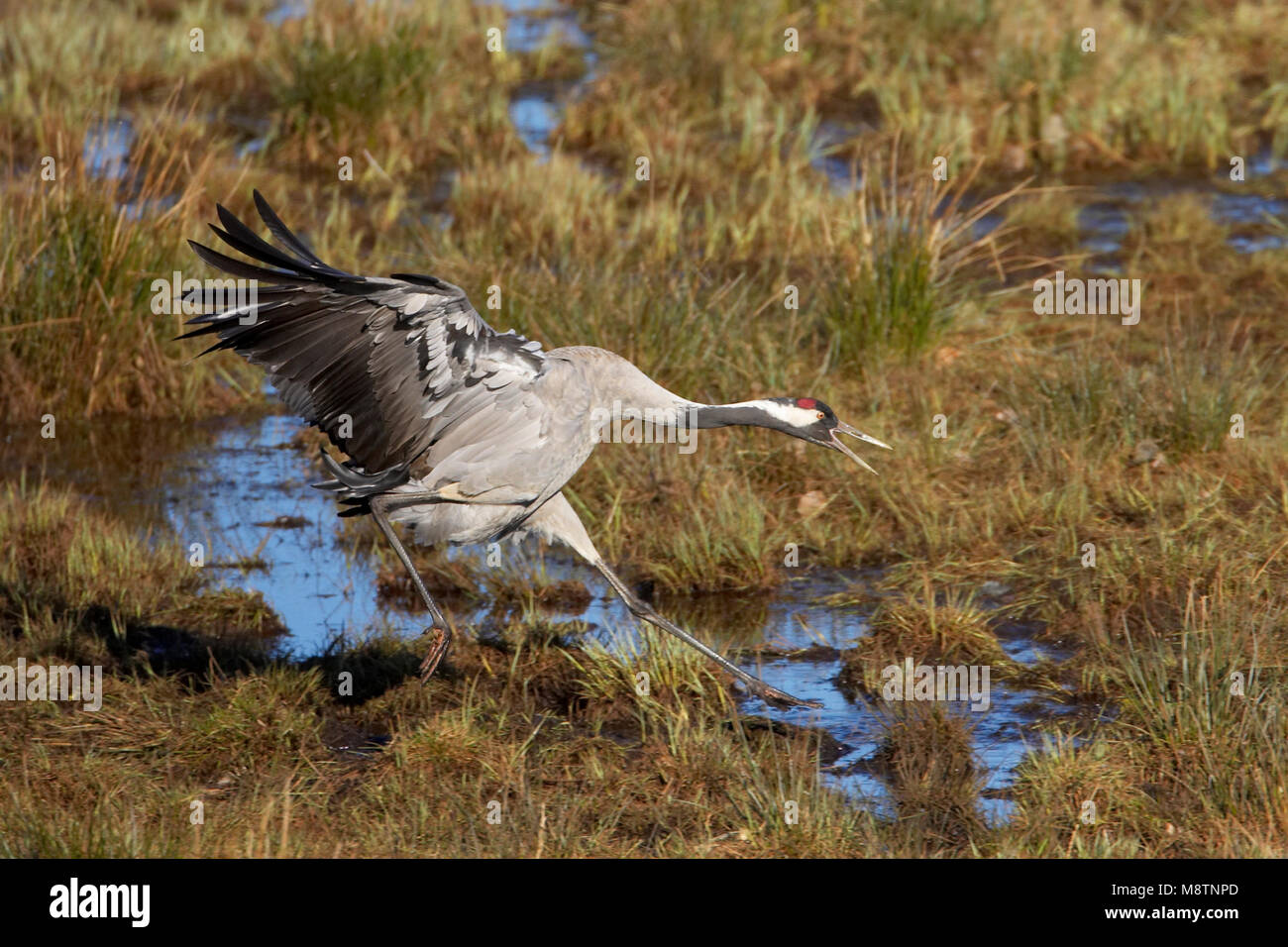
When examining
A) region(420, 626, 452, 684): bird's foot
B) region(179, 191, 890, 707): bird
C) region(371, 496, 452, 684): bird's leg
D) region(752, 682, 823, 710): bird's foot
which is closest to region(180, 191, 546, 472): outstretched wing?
region(179, 191, 890, 707): bird

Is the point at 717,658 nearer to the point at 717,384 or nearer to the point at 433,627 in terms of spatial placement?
the point at 433,627

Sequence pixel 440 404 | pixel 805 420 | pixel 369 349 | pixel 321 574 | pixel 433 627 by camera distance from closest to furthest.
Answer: pixel 369 349 → pixel 440 404 → pixel 433 627 → pixel 805 420 → pixel 321 574

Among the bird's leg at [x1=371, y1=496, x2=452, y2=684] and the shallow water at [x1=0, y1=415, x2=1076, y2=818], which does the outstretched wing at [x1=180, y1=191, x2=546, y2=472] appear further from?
the shallow water at [x1=0, y1=415, x2=1076, y2=818]

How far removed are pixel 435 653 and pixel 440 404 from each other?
778 mm

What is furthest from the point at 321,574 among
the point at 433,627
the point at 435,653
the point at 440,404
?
the point at 440,404

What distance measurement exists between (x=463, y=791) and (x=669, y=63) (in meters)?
8.11

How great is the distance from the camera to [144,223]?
8.13 metres

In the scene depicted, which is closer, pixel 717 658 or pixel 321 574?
pixel 717 658

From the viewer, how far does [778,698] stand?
18.6 ft

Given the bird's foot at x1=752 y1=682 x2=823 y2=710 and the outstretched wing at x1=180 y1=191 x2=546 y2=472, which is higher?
the outstretched wing at x1=180 y1=191 x2=546 y2=472

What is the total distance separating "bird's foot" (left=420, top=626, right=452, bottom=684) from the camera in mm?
5508

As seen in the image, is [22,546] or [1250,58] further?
[1250,58]

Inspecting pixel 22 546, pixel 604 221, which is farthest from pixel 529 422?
pixel 604 221

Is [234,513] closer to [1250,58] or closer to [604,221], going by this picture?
[604,221]
